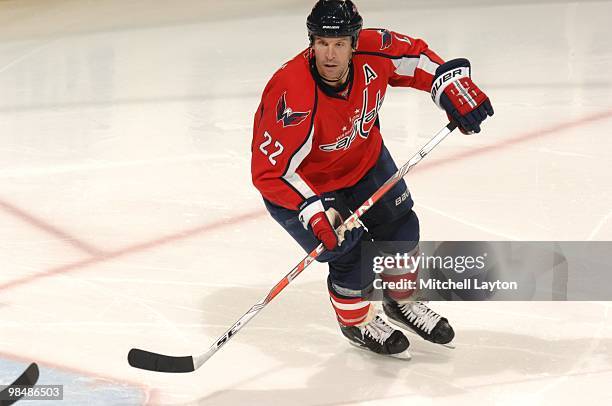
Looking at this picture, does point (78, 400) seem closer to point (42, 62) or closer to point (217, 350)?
point (217, 350)

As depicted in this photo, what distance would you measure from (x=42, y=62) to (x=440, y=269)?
3754 millimetres

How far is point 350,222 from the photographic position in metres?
2.85

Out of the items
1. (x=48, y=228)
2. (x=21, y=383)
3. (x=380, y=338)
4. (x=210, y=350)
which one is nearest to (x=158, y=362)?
(x=210, y=350)

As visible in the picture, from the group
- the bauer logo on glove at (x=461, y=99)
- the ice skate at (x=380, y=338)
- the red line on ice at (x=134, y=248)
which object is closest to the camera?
the bauer logo on glove at (x=461, y=99)

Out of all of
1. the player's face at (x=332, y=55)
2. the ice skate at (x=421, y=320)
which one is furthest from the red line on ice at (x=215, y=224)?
the player's face at (x=332, y=55)

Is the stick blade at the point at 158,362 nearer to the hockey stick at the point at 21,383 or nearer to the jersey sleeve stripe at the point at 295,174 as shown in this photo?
the hockey stick at the point at 21,383

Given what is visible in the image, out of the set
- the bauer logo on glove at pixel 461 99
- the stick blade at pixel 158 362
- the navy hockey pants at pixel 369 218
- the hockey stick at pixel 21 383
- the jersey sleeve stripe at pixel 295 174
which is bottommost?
the hockey stick at pixel 21 383

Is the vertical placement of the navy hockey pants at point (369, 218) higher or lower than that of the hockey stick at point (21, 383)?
higher

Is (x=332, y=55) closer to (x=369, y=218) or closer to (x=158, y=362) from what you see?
(x=369, y=218)

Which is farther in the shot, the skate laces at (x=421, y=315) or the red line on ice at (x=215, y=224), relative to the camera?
the red line on ice at (x=215, y=224)

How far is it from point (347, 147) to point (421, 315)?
553 mm

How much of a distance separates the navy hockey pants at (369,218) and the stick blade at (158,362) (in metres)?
0.46

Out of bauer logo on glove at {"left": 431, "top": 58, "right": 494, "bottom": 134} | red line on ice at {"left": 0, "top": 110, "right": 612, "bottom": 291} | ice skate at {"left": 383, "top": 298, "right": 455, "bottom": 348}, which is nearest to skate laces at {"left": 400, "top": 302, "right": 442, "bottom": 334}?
ice skate at {"left": 383, "top": 298, "right": 455, "bottom": 348}

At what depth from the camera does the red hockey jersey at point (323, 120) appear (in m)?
2.75
